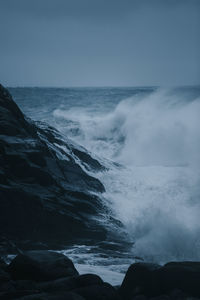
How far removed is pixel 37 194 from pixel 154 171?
21.1 feet

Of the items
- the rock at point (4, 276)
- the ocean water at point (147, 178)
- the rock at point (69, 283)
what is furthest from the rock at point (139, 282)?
the rock at point (4, 276)

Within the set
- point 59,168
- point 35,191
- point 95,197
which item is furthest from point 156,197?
point 35,191

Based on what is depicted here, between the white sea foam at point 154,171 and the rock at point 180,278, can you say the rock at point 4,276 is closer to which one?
the rock at point 180,278

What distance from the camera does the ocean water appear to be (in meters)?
6.60

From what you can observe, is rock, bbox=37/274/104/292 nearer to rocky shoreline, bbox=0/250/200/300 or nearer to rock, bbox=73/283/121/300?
rocky shoreline, bbox=0/250/200/300

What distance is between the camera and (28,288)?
3.81 metres

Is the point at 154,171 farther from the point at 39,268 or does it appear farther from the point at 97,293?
the point at 97,293

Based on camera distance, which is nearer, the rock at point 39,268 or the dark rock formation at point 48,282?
Result: the dark rock formation at point 48,282

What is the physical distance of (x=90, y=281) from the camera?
4094 millimetres

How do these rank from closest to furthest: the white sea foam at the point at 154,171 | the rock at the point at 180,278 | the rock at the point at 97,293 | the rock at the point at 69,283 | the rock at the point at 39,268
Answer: the rock at the point at 97,293 < the rock at the point at 69,283 < the rock at the point at 180,278 < the rock at the point at 39,268 < the white sea foam at the point at 154,171

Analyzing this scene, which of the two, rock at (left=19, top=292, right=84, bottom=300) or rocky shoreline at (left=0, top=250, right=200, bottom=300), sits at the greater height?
rock at (left=19, top=292, right=84, bottom=300)

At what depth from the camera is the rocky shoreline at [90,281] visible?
12.5ft

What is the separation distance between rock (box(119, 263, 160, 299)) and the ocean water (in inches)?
38.4

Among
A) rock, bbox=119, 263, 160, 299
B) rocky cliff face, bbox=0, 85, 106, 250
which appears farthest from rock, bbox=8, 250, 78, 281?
rocky cliff face, bbox=0, 85, 106, 250
